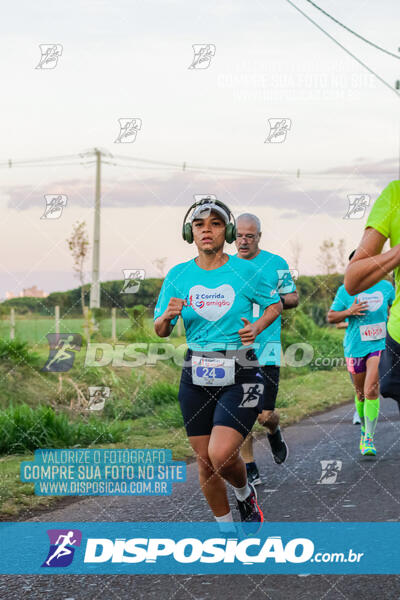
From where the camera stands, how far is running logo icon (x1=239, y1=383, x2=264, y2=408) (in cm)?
506

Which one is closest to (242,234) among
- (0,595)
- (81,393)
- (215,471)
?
(215,471)

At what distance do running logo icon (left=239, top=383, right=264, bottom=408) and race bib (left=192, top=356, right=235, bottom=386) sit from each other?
123mm

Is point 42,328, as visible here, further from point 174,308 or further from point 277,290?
point 174,308

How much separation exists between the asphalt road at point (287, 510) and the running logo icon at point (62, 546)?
0.92 feet

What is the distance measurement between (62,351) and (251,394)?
9.63 metres

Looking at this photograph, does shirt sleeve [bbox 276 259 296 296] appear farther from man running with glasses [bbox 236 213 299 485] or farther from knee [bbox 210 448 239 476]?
knee [bbox 210 448 239 476]

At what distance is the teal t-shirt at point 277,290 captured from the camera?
23.3 feet

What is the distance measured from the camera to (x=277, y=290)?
7.02 meters

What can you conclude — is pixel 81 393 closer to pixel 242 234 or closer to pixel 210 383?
pixel 242 234

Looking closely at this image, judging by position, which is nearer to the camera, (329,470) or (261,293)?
(261,293)

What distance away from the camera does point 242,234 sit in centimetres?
723

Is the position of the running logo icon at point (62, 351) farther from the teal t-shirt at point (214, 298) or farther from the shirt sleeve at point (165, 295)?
the teal t-shirt at point (214, 298)

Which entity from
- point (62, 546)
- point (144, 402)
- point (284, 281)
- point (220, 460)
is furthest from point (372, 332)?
point (144, 402)

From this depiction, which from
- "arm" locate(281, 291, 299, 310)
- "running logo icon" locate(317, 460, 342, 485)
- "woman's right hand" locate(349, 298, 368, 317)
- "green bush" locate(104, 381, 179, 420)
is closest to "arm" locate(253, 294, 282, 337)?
"arm" locate(281, 291, 299, 310)
